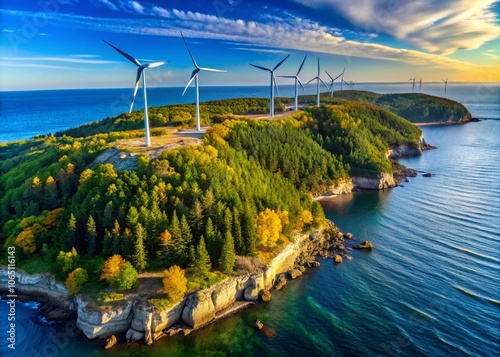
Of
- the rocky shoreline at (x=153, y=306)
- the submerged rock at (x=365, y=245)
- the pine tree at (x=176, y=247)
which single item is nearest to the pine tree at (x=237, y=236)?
the rocky shoreline at (x=153, y=306)

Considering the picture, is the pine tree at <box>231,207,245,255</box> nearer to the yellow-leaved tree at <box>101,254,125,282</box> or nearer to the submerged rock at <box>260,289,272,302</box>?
the submerged rock at <box>260,289,272,302</box>

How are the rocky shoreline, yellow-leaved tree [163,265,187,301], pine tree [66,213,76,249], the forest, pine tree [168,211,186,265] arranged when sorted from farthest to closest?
pine tree [66,213,76,249]
pine tree [168,211,186,265]
the forest
yellow-leaved tree [163,265,187,301]
the rocky shoreline

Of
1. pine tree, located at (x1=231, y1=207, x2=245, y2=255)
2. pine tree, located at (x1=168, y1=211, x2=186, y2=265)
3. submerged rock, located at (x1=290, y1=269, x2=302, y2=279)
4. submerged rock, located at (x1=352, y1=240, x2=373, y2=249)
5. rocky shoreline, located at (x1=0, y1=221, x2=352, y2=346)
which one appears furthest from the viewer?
submerged rock, located at (x1=352, y1=240, x2=373, y2=249)

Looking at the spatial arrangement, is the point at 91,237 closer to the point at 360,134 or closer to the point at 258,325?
the point at 258,325

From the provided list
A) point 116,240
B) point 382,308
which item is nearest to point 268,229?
point 382,308

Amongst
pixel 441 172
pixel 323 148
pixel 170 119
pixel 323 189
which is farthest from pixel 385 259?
pixel 170 119

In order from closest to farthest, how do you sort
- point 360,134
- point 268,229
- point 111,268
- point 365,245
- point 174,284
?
1. point 174,284
2. point 111,268
3. point 268,229
4. point 365,245
5. point 360,134

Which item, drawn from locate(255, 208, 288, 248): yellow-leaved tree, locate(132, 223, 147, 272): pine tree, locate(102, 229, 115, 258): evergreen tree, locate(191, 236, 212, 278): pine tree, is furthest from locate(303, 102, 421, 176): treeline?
locate(102, 229, 115, 258): evergreen tree

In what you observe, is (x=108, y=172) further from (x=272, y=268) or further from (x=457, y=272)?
(x=457, y=272)
